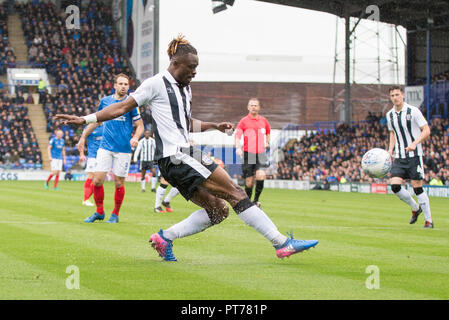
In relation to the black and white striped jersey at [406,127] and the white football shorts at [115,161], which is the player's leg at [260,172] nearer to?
the black and white striped jersey at [406,127]

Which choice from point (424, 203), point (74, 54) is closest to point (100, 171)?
point (424, 203)

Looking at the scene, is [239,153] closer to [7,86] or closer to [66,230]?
[66,230]

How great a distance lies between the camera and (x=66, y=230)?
34.5 feet

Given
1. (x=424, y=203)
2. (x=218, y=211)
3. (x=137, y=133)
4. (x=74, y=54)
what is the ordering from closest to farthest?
(x=218, y=211) < (x=137, y=133) < (x=424, y=203) < (x=74, y=54)

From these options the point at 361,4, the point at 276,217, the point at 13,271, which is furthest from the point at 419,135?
the point at 361,4

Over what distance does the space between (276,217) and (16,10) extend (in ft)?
134

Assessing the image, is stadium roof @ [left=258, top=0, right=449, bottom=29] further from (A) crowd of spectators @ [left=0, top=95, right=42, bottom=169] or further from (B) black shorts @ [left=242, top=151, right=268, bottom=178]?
(B) black shorts @ [left=242, top=151, right=268, bottom=178]

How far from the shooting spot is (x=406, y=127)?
12.6 meters

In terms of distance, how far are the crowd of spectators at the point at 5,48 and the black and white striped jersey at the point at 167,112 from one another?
40.6 meters

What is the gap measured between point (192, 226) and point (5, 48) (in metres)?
41.8

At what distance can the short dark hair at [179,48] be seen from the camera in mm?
7066

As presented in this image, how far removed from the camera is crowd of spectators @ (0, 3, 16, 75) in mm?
45281

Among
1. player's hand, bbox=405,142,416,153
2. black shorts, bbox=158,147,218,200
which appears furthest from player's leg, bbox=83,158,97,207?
black shorts, bbox=158,147,218,200

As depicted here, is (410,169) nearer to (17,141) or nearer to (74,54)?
(17,141)
